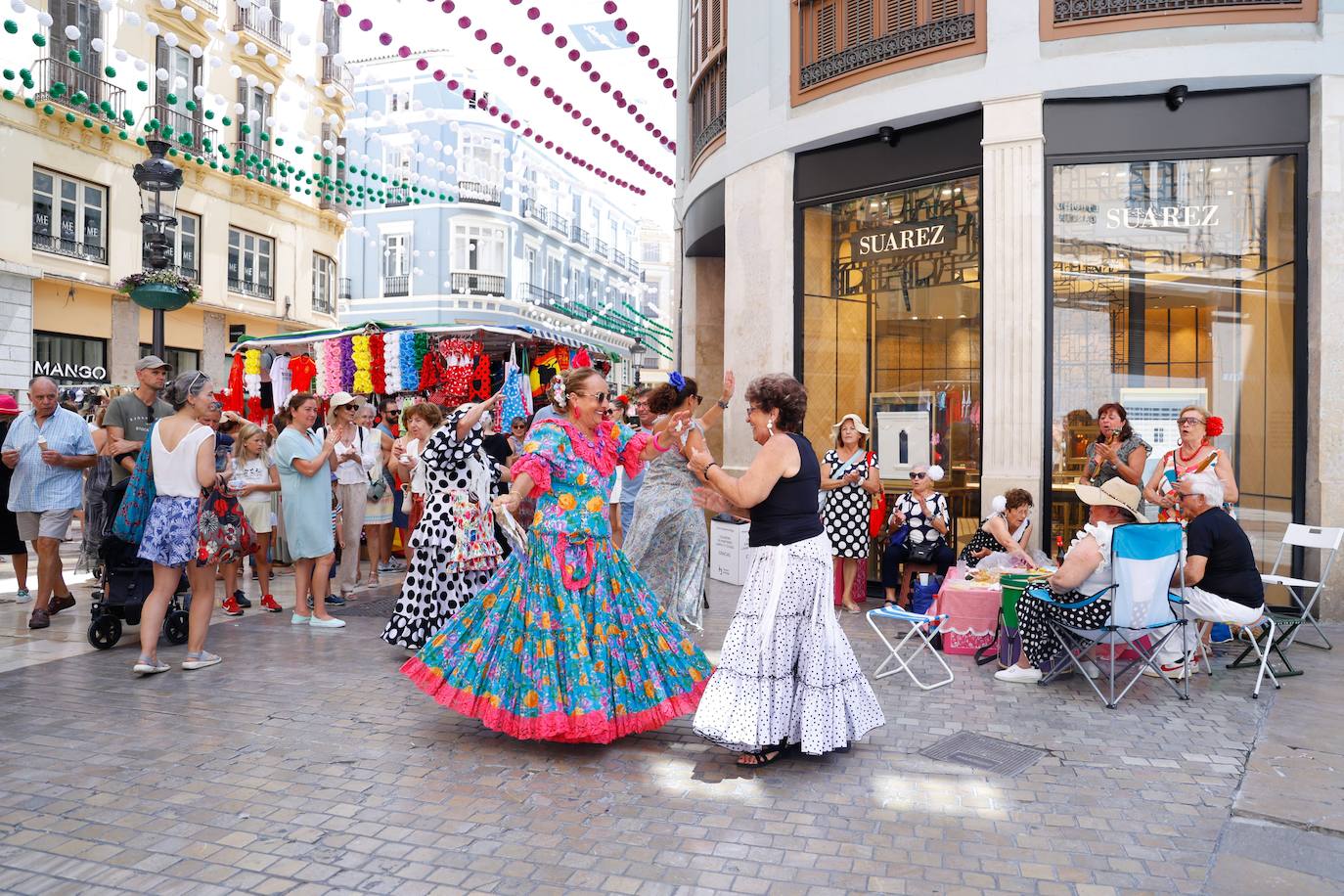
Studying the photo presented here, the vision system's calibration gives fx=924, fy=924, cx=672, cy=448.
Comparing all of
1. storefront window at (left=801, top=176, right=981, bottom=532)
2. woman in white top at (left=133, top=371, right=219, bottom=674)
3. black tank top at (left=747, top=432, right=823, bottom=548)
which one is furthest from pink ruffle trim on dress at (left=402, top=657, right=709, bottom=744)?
storefront window at (left=801, top=176, right=981, bottom=532)

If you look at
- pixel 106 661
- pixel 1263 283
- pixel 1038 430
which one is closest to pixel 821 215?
pixel 1038 430

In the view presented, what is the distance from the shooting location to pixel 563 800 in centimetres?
411

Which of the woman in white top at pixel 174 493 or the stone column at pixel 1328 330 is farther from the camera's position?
the stone column at pixel 1328 330

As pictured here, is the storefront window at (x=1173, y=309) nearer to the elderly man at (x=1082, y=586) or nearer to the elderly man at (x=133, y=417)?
the elderly man at (x=1082, y=586)

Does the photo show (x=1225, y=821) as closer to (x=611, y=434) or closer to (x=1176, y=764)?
(x=1176, y=764)

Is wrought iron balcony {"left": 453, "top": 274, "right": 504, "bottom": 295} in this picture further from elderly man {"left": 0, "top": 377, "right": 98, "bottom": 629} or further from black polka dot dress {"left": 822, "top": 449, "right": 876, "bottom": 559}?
black polka dot dress {"left": 822, "top": 449, "right": 876, "bottom": 559}

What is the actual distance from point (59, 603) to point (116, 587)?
1.84 meters

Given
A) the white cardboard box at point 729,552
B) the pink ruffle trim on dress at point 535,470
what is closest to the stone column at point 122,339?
the white cardboard box at point 729,552

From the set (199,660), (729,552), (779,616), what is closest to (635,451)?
(779,616)

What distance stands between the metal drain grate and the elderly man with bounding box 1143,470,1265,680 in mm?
1930

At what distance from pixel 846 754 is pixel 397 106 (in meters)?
33.6

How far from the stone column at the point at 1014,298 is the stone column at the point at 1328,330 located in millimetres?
2294

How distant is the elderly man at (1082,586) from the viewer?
5.71 meters

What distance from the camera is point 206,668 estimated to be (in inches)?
251
